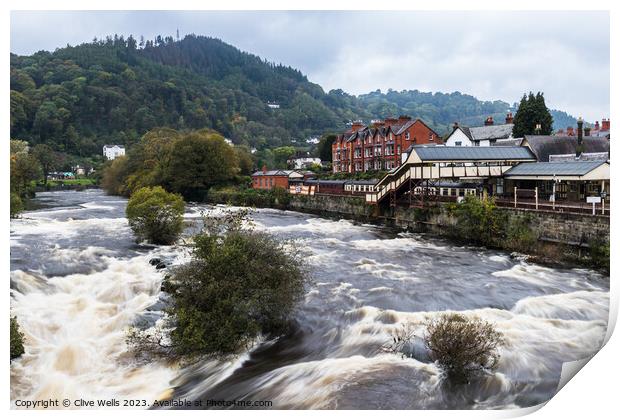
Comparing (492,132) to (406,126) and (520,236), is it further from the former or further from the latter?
(520,236)


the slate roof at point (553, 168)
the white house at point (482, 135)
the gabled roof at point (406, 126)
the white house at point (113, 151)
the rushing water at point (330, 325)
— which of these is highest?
the gabled roof at point (406, 126)

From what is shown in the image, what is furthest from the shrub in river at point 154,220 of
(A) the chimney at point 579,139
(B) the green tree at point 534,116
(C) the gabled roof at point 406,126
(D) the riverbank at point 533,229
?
(B) the green tree at point 534,116

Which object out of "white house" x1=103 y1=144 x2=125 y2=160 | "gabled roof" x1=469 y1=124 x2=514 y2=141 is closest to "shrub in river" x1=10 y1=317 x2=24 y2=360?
"white house" x1=103 y1=144 x2=125 y2=160

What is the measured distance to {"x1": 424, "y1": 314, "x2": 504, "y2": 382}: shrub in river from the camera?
895 centimetres

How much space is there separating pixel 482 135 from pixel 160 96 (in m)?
24.3

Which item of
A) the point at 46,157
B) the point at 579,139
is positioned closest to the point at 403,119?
the point at 579,139

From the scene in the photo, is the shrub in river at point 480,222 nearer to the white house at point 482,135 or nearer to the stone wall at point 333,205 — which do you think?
the stone wall at point 333,205

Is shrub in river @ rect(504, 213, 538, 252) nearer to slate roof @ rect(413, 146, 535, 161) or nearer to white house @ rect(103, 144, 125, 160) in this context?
slate roof @ rect(413, 146, 535, 161)

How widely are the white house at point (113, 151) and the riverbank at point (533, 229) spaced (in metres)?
15.5

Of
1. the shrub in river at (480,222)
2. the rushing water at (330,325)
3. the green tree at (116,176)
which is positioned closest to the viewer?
the rushing water at (330,325)

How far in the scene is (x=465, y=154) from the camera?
937 inches

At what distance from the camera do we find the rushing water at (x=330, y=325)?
28.5 ft

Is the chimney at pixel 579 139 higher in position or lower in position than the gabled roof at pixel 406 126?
lower
